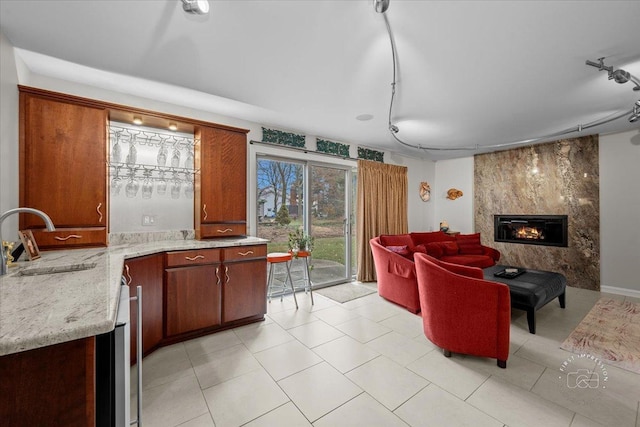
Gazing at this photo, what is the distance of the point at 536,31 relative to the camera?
73.1 inches

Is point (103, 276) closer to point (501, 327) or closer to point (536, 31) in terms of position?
point (501, 327)

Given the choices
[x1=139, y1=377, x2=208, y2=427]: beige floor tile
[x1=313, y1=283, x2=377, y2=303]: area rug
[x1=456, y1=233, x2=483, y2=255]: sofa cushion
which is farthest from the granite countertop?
[x1=456, y1=233, x2=483, y2=255]: sofa cushion

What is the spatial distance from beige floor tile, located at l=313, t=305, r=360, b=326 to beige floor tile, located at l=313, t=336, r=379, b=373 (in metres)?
0.44

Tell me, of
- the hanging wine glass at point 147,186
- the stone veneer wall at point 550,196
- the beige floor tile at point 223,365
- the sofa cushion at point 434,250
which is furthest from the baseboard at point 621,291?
the hanging wine glass at point 147,186

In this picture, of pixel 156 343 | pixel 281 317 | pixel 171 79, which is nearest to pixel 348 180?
pixel 281 317

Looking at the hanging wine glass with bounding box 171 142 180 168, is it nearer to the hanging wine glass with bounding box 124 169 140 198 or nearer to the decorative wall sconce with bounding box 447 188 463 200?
the hanging wine glass with bounding box 124 169 140 198

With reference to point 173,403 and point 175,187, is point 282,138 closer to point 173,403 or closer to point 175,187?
point 175,187

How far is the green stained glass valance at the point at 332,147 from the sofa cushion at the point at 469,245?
2724 millimetres

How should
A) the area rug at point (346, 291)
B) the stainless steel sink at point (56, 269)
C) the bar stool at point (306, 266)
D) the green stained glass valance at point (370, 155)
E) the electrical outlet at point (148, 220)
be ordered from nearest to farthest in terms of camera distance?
1. the stainless steel sink at point (56, 269)
2. the electrical outlet at point (148, 220)
3. the bar stool at point (306, 266)
4. the area rug at point (346, 291)
5. the green stained glass valance at point (370, 155)

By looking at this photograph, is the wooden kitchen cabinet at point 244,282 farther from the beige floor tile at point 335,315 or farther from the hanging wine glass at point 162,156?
the hanging wine glass at point 162,156

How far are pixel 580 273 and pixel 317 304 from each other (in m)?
4.62

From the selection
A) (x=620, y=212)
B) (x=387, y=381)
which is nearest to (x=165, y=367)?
(x=387, y=381)

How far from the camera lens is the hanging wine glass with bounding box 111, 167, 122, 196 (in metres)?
2.77

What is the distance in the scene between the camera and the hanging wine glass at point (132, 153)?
111 inches
